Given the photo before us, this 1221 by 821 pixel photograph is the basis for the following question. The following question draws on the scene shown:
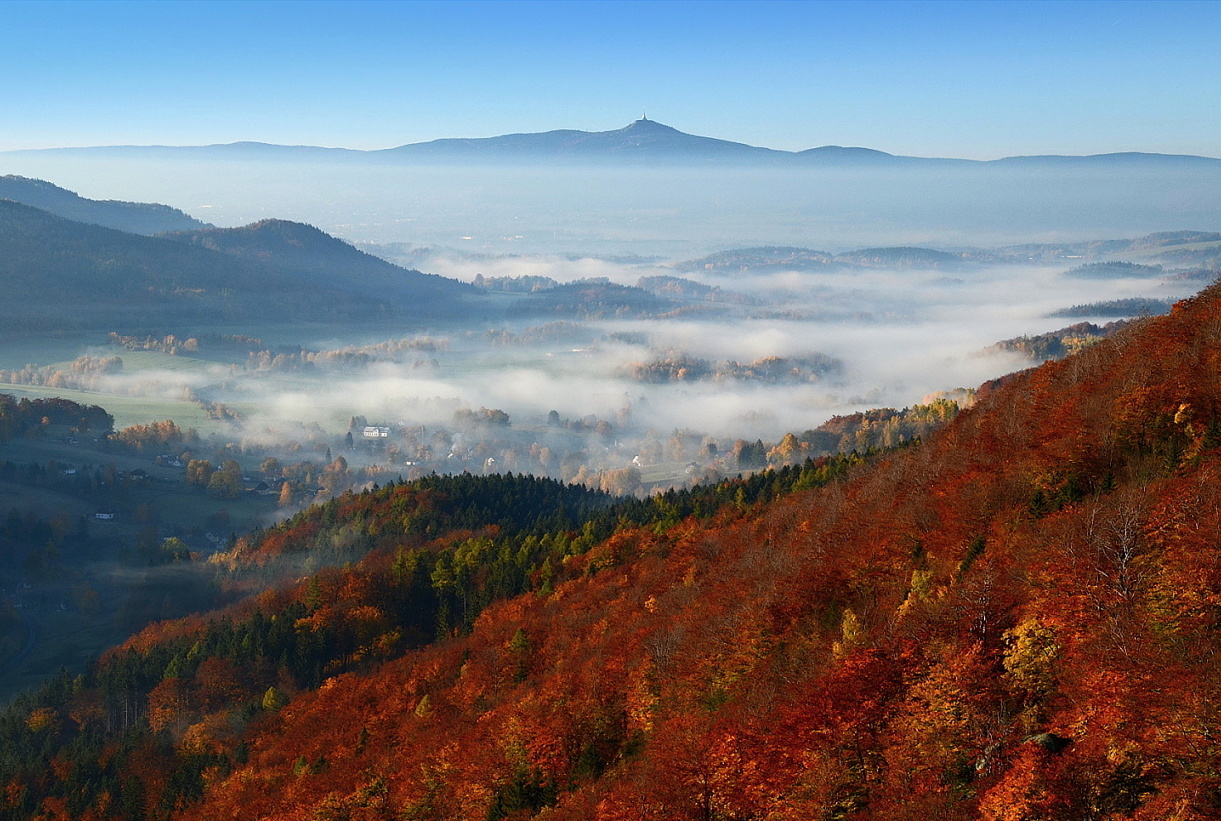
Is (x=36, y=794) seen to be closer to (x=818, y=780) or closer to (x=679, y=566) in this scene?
(x=679, y=566)

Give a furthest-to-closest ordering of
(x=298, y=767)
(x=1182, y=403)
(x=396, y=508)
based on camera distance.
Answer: (x=396, y=508) → (x=298, y=767) → (x=1182, y=403)

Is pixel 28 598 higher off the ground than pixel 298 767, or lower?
lower

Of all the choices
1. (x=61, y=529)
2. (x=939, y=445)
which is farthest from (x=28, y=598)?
(x=939, y=445)

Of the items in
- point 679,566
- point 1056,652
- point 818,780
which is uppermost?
point 1056,652

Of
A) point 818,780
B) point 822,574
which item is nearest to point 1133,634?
point 818,780

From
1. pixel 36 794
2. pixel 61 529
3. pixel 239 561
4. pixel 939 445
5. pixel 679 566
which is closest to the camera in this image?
pixel 939 445

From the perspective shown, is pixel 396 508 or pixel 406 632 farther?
pixel 396 508

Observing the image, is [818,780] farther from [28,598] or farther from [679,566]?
[28,598]
